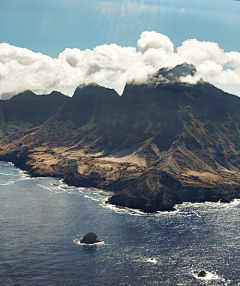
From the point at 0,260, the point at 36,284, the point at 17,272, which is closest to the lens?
the point at 36,284

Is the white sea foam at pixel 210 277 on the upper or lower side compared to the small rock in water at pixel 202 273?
lower

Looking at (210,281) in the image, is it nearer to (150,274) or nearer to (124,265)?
(150,274)

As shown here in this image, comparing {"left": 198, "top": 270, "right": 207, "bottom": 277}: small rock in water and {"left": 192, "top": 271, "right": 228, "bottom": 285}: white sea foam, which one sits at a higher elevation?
{"left": 198, "top": 270, "right": 207, "bottom": 277}: small rock in water

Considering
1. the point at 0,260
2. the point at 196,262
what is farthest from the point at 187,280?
the point at 0,260

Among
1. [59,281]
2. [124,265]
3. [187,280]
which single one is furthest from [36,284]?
[187,280]

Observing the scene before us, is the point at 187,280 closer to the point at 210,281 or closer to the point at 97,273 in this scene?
the point at 210,281

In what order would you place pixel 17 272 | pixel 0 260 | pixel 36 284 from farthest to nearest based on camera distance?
pixel 0 260 → pixel 17 272 → pixel 36 284

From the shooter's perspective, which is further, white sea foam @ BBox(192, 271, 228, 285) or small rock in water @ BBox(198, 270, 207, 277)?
small rock in water @ BBox(198, 270, 207, 277)

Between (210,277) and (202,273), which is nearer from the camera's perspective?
(210,277)

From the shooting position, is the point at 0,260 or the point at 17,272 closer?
the point at 17,272

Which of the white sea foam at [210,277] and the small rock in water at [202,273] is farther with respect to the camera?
the small rock in water at [202,273]

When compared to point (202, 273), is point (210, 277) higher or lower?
lower
